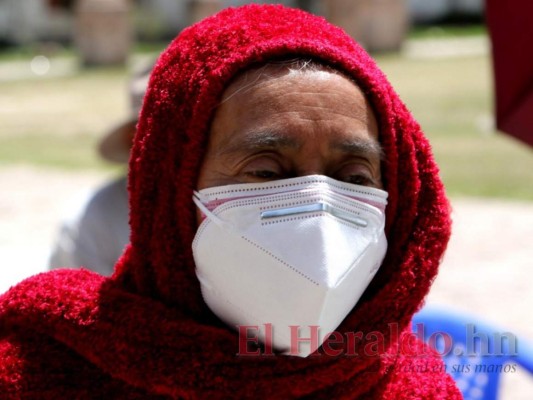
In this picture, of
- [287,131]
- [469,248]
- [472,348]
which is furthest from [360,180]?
[469,248]

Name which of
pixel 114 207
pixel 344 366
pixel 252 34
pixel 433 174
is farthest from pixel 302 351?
pixel 114 207

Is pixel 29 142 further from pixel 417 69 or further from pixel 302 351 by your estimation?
pixel 302 351

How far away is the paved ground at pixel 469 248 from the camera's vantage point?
5.15 m

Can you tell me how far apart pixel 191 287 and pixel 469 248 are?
18.4 feet

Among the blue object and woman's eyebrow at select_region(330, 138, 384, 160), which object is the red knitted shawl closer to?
woman's eyebrow at select_region(330, 138, 384, 160)

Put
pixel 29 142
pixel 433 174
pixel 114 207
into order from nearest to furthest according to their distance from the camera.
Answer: pixel 433 174 → pixel 114 207 → pixel 29 142

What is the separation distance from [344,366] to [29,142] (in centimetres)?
1234

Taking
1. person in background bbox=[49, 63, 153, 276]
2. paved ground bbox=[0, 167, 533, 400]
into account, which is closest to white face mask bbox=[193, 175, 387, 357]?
paved ground bbox=[0, 167, 533, 400]

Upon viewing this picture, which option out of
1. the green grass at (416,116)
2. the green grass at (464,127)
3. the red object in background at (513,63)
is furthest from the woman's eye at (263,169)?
the green grass at (416,116)

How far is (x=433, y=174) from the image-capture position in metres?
1.96

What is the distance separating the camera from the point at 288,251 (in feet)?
5.69

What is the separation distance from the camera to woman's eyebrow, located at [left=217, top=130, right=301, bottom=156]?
1.75m

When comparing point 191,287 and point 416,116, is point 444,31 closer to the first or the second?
point 416,116

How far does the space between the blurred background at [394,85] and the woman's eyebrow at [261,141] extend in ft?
4.40
